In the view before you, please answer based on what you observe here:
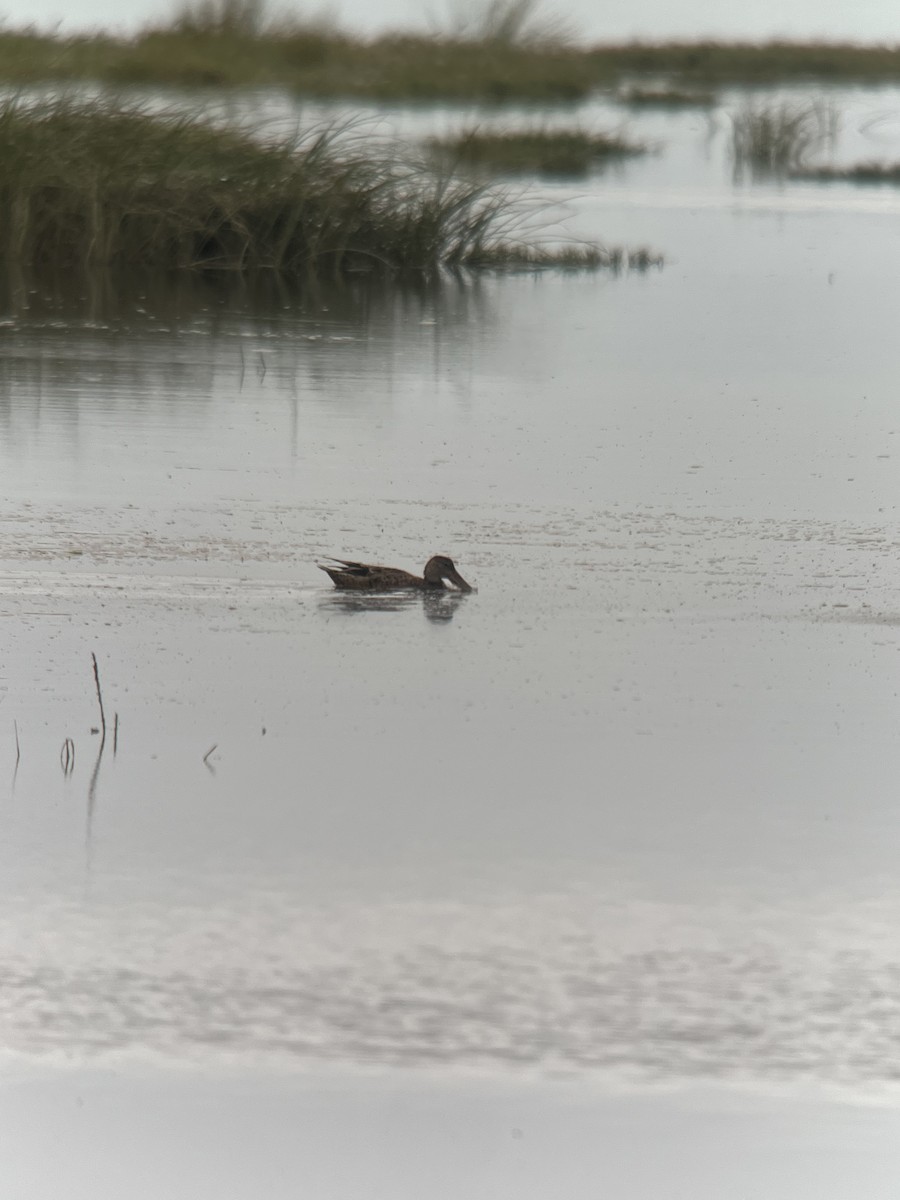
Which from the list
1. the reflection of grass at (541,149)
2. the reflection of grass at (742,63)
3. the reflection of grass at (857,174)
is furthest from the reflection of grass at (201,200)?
the reflection of grass at (742,63)

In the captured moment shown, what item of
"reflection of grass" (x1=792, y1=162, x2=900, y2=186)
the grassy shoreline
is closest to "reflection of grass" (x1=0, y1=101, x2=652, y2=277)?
the grassy shoreline

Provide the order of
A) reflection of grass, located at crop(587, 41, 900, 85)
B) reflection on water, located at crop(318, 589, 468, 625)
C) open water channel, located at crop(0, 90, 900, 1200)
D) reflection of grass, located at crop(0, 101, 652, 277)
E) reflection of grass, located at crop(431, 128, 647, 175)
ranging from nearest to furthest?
open water channel, located at crop(0, 90, 900, 1200)
reflection on water, located at crop(318, 589, 468, 625)
reflection of grass, located at crop(0, 101, 652, 277)
reflection of grass, located at crop(431, 128, 647, 175)
reflection of grass, located at crop(587, 41, 900, 85)

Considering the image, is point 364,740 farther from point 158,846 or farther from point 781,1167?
point 781,1167

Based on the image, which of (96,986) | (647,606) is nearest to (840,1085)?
(96,986)

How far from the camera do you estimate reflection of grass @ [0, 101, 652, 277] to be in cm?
1667

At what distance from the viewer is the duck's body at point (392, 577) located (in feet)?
24.6

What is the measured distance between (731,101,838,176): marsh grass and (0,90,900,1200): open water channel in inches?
760

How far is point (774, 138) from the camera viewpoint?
30.9m

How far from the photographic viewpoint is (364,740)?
19.2ft

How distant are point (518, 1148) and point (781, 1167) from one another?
41 centimetres

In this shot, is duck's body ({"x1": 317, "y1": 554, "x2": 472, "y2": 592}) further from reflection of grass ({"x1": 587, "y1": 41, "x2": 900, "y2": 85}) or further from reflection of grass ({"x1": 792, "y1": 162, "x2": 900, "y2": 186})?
reflection of grass ({"x1": 587, "y1": 41, "x2": 900, "y2": 85})

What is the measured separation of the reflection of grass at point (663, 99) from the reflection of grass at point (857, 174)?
12054mm

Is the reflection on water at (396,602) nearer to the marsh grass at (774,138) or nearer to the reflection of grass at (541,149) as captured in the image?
the reflection of grass at (541,149)

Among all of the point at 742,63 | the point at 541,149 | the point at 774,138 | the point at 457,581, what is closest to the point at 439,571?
the point at 457,581
